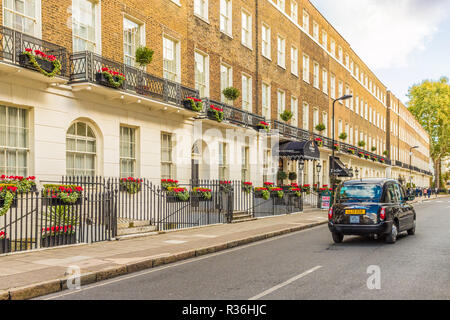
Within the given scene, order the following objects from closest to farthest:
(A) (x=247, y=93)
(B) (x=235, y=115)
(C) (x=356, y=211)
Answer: (C) (x=356, y=211), (B) (x=235, y=115), (A) (x=247, y=93)

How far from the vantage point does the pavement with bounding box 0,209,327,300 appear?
23.0 ft

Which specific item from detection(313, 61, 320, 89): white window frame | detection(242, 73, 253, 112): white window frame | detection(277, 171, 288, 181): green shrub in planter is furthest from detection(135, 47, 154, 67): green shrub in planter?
detection(313, 61, 320, 89): white window frame

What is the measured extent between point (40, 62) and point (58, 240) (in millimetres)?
4474

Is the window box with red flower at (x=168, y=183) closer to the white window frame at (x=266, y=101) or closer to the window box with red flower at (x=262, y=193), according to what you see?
the window box with red flower at (x=262, y=193)

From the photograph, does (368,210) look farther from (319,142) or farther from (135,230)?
(319,142)

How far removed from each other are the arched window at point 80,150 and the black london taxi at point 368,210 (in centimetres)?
739

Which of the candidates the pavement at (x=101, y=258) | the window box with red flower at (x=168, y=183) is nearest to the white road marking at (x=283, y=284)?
the pavement at (x=101, y=258)

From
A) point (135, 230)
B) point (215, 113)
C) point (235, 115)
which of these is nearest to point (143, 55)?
point (215, 113)

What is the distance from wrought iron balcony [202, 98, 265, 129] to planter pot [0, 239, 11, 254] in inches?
445

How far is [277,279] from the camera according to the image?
7516 mm

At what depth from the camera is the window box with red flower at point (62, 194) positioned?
36.2 feet

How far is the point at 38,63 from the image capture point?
1154 cm

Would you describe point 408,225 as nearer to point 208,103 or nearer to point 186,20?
point 208,103
